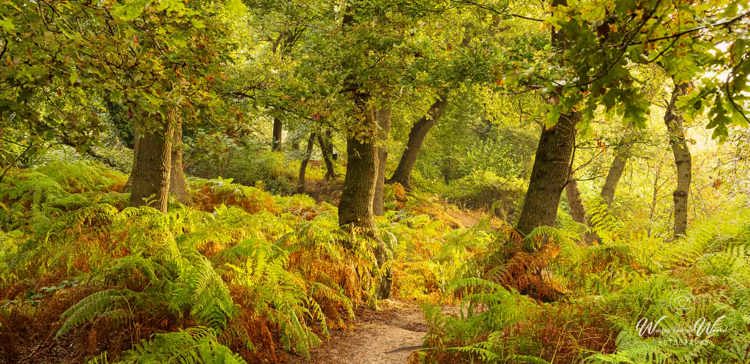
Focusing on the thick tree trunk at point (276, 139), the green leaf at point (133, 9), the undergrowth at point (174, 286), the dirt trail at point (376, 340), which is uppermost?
the thick tree trunk at point (276, 139)

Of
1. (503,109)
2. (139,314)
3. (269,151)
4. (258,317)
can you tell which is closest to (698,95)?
(258,317)

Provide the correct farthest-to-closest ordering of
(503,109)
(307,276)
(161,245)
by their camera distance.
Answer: (503,109) → (307,276) → (161,245)

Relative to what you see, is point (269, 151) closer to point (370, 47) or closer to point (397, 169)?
point (397, 169)

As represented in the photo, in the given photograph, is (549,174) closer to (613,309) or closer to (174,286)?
(613,309)

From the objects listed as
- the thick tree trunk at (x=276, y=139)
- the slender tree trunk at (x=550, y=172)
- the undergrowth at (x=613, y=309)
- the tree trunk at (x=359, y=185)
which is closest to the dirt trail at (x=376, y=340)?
the undergrowth at (x=613, y=309)

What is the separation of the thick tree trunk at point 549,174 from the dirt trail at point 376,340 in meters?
2.04

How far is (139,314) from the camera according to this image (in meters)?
4.03

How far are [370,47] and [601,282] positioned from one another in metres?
3.94

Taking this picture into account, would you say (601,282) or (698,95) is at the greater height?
(698,95)

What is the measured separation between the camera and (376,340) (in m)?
5.18

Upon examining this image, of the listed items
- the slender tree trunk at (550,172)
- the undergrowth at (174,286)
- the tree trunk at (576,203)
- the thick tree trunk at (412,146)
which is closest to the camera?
the undergrowth at (174,286)

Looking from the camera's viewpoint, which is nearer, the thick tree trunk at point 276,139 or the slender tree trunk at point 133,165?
the slender tree trunk at point 133,165

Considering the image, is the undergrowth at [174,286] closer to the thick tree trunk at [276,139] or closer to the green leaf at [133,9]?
the green leaf at [133,9]

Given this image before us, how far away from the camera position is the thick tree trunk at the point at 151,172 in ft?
20.5
